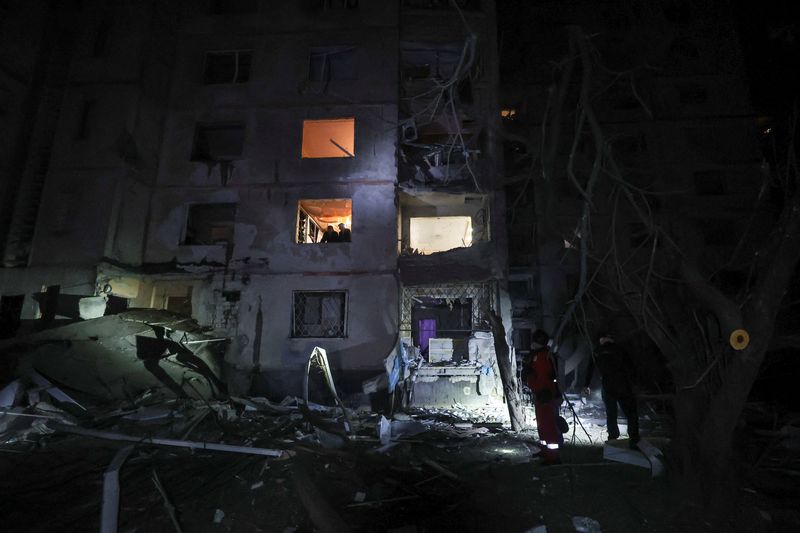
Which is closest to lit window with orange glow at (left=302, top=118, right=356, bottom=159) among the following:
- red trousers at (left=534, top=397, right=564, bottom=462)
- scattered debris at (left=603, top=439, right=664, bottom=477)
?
red trousers at (left=534, top=397, right=564, bottom=462)

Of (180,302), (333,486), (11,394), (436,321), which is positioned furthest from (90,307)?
(436,321)

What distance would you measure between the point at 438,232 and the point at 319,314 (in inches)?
275

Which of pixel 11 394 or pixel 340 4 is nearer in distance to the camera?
pixel 11 394

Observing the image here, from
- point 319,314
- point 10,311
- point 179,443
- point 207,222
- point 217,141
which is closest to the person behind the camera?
point 179,443

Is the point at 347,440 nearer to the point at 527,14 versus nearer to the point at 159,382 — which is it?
the point at 159,382

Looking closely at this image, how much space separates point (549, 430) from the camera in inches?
208

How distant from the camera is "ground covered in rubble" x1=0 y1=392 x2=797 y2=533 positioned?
3779 millimetres

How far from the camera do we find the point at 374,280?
11.9m

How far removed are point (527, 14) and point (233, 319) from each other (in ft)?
70.2

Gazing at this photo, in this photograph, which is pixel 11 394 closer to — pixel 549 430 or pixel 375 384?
pixel 375 384

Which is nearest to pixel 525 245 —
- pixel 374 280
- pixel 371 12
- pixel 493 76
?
pixel 493 76

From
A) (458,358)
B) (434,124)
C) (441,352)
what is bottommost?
(458,358)

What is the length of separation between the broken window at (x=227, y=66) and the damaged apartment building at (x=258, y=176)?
2.2 inches

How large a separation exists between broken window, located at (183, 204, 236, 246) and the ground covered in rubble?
7.44 meters
